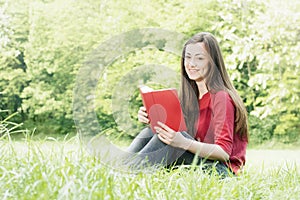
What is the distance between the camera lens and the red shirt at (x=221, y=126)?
2283mm

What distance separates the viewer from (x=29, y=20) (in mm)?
9070

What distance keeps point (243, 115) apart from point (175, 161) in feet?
1.17

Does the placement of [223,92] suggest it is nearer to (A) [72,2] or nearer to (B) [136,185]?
(B) [136,185]

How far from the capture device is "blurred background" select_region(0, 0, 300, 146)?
27.2 ft

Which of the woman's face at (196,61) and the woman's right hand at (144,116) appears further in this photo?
the woman's face at (196,61)

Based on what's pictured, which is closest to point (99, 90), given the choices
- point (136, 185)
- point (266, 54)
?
point (266, 54)

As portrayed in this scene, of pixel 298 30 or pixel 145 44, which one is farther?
pixel 298 30

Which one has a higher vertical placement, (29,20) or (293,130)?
(29,20)

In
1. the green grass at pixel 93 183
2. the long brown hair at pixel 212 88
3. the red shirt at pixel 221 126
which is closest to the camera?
the green grass at pixel 93 183

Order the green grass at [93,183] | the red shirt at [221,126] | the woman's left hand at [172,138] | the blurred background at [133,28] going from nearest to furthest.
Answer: the green grass at [93,183] → the woman's left hand at [172,138] → the red shirt at [221,126] → the blurred background at [133,28]

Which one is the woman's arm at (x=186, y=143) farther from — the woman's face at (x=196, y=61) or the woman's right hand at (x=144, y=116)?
the woman's face at (x=196, y=61)

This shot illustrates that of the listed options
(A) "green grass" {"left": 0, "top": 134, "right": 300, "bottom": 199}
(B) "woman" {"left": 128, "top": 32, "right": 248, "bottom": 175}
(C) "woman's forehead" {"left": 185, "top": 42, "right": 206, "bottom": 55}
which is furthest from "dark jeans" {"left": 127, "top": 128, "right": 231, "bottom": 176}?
(C) "woman's forehead" {"left": 185, "top": 42, "right": 206, "bottom": 55}

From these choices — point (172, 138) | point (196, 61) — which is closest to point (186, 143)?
point (172, 138)

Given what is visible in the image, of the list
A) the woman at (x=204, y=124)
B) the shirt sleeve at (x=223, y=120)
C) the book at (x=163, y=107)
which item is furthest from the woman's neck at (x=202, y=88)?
the book at (x=163, y=107)
